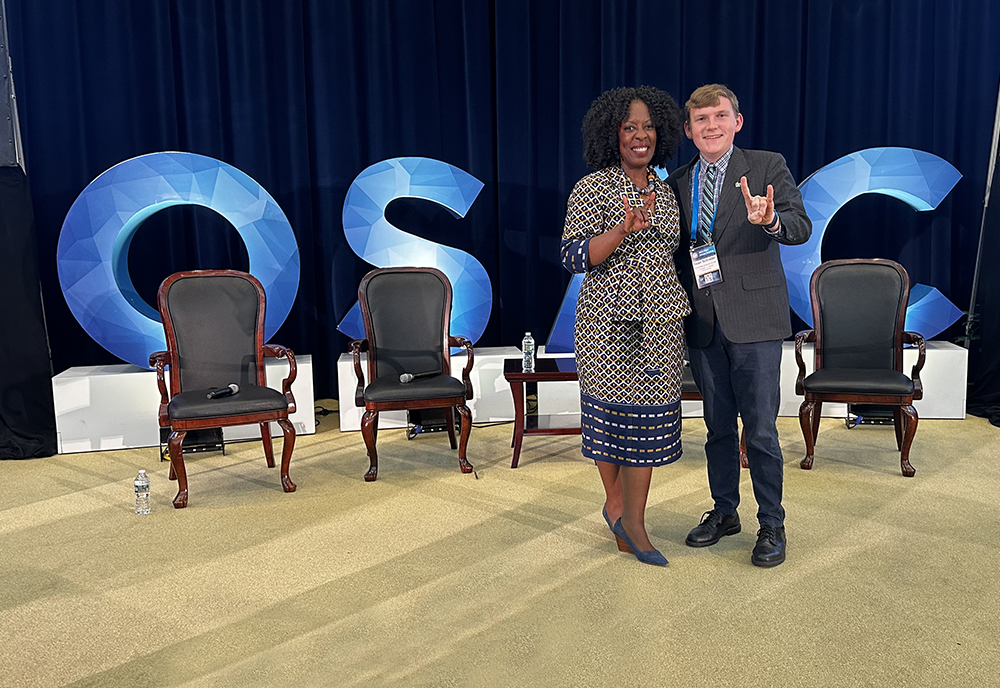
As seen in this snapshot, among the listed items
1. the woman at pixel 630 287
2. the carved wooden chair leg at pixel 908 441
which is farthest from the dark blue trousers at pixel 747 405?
the carved wooden chair leg at pixel 908 441

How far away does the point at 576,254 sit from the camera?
2.69 metres

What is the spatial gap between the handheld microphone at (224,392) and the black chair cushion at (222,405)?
19 millimetres

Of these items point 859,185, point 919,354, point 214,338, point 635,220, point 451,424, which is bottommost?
point 451,424

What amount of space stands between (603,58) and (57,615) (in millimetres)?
4458

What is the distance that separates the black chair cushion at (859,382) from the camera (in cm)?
406

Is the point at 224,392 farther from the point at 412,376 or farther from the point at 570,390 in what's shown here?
the point at 570,390

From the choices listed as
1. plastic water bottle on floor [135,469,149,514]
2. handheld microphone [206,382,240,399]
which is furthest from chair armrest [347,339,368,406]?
plastic water bottle on floor [135,469,149,514]

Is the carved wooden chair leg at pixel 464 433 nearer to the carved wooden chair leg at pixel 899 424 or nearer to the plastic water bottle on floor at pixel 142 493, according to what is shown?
the plastic water bottle on floor at pixel 142 493

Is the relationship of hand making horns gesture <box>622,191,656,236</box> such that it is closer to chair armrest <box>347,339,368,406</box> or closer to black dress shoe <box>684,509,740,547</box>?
black dress shoe <box>684,509,740,547</box>

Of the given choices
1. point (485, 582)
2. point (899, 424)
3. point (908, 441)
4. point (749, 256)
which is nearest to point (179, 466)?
point (485, 582)

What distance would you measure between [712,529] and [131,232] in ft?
11.8

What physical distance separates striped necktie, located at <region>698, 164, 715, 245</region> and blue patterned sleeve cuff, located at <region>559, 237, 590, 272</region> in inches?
16.4

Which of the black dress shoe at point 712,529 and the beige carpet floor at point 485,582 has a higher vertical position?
the black dress shoe at point 712,529

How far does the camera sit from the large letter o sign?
15.3ft
